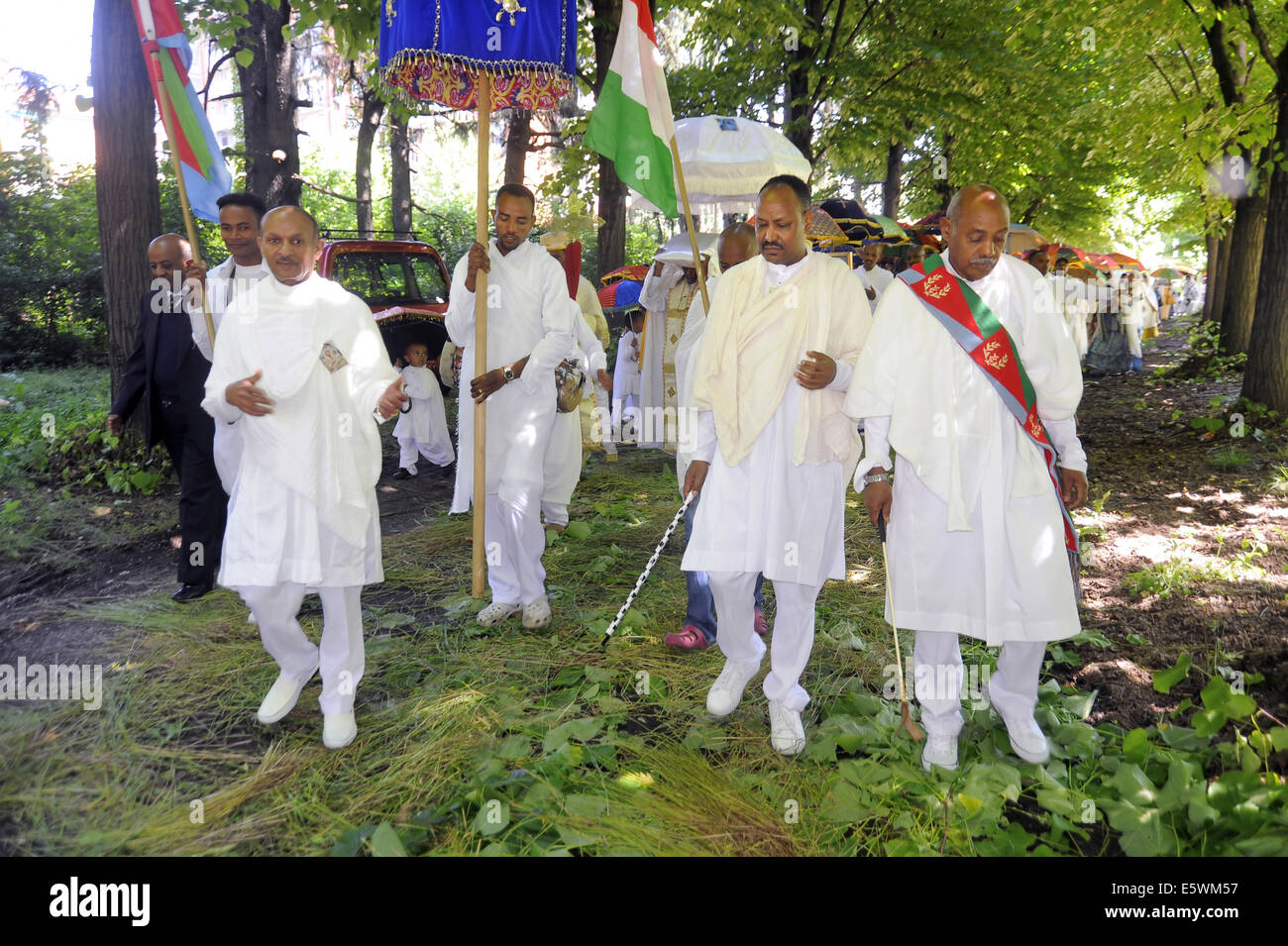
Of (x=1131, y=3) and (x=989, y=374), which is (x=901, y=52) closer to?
(x=1131, y=3)

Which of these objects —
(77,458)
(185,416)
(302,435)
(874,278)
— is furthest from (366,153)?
(302,435)

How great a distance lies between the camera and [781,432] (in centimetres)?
404

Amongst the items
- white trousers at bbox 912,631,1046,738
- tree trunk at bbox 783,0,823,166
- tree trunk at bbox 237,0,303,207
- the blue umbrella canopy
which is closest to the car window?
tree trunk at bbox 237,0,303,207

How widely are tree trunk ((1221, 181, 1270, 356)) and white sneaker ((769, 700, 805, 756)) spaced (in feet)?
35.9

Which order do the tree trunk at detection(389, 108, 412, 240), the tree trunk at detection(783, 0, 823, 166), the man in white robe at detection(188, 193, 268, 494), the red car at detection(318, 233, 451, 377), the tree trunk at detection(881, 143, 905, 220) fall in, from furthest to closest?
1. the tree trunk at detection(389, 108, 412, 240)
2. the tree trunk at detection(881, 143, 905, 220)
3. the tree trunk at detection(783, 0, 823, 166)
4. the red car at detection(318, 233, 451, 377)
5. the man in white robe at detection(188, 193, 268, 494)

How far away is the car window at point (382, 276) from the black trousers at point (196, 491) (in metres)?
6.15

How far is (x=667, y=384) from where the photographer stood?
956 centimetres

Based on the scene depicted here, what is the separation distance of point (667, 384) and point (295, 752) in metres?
6.24

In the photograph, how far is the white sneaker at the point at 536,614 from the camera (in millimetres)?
5355

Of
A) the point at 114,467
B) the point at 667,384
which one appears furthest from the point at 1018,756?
the point at 114,467

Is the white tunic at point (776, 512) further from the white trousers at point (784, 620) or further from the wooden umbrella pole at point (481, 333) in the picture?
the wooden umbrella pole at point (481, 333)

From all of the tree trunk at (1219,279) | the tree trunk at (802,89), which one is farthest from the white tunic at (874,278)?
the tree trunk at (1219,279)

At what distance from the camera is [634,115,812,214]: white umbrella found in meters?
9.47

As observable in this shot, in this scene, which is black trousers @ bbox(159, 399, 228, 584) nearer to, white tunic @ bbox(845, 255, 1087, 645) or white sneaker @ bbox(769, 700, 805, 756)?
white sneaker @ bbox(769, 700, 805, 756)
